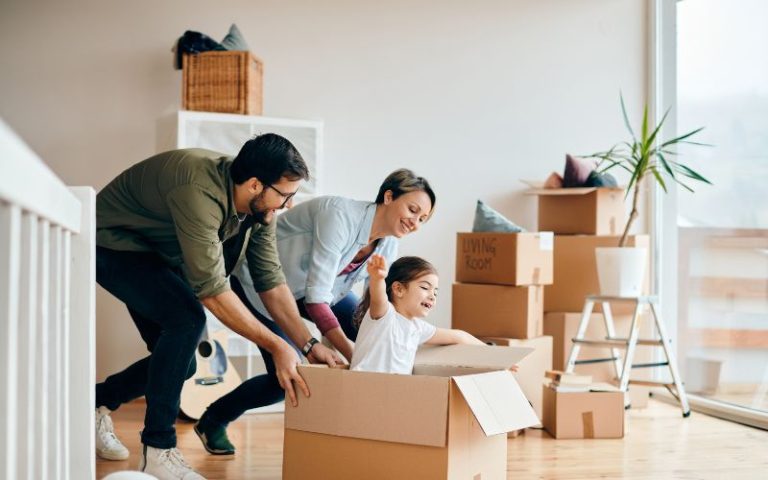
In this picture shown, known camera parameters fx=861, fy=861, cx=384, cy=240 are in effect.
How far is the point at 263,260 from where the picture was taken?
95.3 inches

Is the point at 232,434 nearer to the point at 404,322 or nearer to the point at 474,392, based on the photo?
the point at 404,322

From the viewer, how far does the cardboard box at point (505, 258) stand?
3527 mm

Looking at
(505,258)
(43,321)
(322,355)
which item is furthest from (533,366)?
(43,321)

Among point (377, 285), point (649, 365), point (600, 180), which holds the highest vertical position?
point (600, 180)

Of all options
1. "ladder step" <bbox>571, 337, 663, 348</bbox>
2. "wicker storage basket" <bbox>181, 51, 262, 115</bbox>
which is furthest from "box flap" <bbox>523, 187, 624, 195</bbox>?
"wicker storage basket" <bbox>181, 51, 262, 115</bbox>

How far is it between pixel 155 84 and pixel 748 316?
3002 mm

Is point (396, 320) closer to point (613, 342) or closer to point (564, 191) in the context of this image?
point (613, 342)

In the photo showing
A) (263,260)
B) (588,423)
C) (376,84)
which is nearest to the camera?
(263,260)

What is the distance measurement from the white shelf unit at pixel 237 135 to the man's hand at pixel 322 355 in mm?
1501

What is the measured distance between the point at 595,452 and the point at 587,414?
0.94 feet

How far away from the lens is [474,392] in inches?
75.9

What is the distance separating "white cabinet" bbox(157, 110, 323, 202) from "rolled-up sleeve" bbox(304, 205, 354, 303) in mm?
1409

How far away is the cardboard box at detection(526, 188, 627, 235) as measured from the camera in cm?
408

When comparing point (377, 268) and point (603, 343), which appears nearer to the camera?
point (377, 268)
